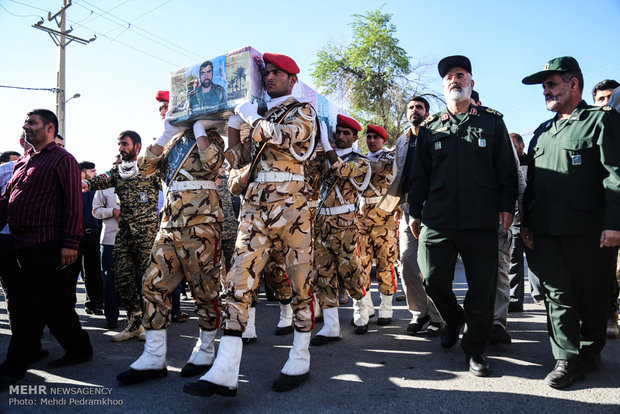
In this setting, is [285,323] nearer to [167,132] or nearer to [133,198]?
[133,198]

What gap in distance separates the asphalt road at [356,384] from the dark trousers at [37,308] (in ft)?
0.67

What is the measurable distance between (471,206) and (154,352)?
276 centimetres

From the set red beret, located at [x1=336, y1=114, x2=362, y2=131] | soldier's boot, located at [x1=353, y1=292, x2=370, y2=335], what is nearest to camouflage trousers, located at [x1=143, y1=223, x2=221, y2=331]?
A: soldier's boot, located at [x1=353, y1=292, x2=370, y2=335]

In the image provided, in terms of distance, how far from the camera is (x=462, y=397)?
2898mm

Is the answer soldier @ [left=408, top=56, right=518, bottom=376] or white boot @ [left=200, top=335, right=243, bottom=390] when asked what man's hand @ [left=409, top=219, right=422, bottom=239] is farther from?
white boot @ [left=200, top=335, right=243, bottom=390]

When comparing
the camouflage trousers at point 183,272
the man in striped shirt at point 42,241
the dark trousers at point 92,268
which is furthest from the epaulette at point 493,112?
the dark trousers at point 92,268

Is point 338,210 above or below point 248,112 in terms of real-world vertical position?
below

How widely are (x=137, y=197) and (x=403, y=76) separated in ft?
60.3

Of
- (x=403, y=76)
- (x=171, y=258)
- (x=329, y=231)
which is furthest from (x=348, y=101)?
(x=171, y=258)

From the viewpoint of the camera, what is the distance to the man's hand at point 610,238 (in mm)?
2965

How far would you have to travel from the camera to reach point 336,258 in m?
4.83

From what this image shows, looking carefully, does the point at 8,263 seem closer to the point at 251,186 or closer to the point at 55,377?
the point at 55,377

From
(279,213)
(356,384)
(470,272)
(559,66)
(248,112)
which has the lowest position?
(356,384)

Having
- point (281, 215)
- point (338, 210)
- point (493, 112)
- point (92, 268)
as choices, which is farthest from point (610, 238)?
point (92, 268)
